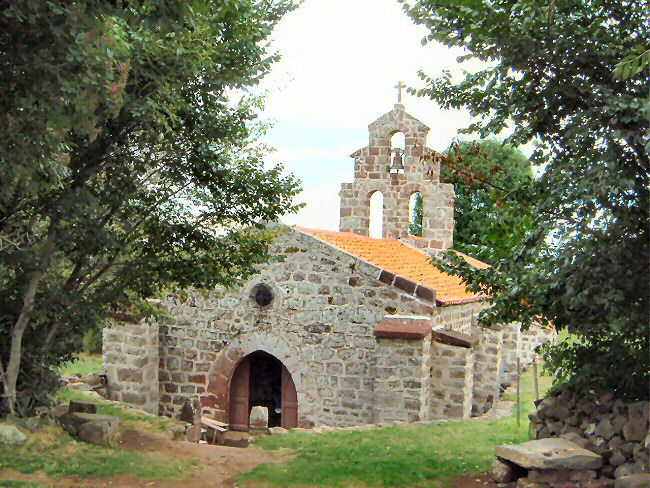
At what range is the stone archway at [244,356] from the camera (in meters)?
13.3

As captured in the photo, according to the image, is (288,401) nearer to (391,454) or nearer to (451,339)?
(451,339)

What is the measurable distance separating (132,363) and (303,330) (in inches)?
138

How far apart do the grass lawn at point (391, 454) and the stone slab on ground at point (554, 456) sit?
3.75 ft

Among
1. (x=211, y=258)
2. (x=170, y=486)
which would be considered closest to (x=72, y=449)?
(x=170, y=486)

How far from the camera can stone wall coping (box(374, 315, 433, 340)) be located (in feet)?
39.2

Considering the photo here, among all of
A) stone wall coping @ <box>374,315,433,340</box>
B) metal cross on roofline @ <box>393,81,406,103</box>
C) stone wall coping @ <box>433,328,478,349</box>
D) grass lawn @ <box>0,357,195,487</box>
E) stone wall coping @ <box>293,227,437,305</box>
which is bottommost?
grass lawn @ <box>0,357,195,487</box>

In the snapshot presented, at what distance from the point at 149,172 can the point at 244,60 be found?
2045 mm

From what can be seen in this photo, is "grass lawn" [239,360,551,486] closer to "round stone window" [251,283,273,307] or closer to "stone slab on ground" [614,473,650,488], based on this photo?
"stone slab on ground" [614,473,650,488]

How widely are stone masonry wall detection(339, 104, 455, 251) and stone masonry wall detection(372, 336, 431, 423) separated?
18.1 ft

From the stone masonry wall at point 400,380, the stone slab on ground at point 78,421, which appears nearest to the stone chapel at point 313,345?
the stone masonry wall at point 400,380

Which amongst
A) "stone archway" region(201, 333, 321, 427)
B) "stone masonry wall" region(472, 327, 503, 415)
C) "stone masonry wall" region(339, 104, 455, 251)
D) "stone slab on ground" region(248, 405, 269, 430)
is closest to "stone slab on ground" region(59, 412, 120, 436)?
"stone slab on ground" region(248, 405, 269, 430)

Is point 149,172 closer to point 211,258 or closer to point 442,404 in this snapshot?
→ point 211,258

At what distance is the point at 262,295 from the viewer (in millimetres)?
13680

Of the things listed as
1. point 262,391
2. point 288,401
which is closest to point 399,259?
point 288,401
